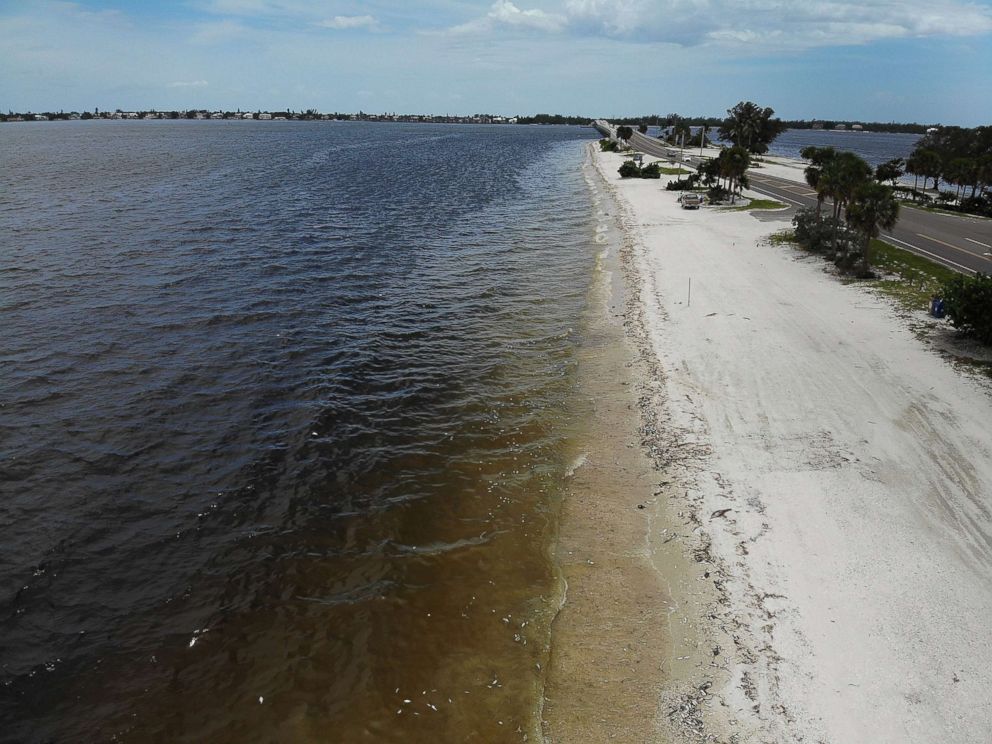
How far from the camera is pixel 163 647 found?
13.6 m

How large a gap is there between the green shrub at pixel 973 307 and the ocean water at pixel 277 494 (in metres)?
16.8

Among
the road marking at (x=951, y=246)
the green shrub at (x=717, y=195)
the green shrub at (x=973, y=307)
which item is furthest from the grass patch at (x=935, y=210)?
the green shrub at (x=973, y=307)

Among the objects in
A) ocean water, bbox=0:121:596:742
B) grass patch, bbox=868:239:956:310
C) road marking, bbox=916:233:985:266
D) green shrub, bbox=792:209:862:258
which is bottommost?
ocean water, bbox=0:121:596:742

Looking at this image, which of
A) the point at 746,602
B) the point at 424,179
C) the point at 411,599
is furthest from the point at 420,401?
the point at 424,179

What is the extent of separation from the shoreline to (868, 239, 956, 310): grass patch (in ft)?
8.71

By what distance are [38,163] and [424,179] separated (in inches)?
2828

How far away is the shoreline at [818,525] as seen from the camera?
11375mm

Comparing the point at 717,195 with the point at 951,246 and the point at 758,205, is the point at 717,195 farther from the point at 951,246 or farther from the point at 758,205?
the point at 951,246

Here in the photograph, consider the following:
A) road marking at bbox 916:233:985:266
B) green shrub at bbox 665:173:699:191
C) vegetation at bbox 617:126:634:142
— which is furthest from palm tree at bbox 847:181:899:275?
vegetation at bbox 617:126:634:142

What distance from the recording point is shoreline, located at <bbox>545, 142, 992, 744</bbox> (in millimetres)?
11375

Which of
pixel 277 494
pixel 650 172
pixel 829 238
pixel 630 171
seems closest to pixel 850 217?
pixel 829 238

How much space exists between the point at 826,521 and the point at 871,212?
27.1m

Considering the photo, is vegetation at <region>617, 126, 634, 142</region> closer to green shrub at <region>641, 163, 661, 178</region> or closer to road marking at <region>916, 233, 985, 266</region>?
green shrub at <region>641, 163, 661, 178</region>

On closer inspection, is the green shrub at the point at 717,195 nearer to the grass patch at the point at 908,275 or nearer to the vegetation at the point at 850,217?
the vegetation at the point at 850,217
